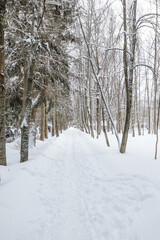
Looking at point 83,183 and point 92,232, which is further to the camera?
point 83,183

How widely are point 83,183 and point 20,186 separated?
5.89ft

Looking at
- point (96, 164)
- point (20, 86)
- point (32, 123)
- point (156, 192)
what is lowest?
point (96, 164)

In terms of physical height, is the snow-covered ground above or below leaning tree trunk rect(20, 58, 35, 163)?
below

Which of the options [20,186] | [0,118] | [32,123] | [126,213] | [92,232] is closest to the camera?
[92,232]

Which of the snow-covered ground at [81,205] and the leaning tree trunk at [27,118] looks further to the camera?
the leaning tree trunk at [27,118]

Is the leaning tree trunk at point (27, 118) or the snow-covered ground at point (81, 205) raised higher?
the leaning tree trunk at point (27, 118)

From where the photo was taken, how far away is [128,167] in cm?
467

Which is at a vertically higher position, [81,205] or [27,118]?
[27,118]

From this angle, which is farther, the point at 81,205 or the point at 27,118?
the point at 27,118

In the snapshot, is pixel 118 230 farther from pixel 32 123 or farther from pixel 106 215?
pixel 32 123

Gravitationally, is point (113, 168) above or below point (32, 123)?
below

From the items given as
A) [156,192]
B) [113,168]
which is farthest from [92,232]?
[113,168]

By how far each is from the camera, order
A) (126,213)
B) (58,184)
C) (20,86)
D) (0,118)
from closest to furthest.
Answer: (126,213) → (58,184) → (0,118) → (20,86)

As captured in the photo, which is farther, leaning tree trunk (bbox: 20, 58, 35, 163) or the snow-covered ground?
leaning tree trunk (bbox: 20, 58, 35, 163)
